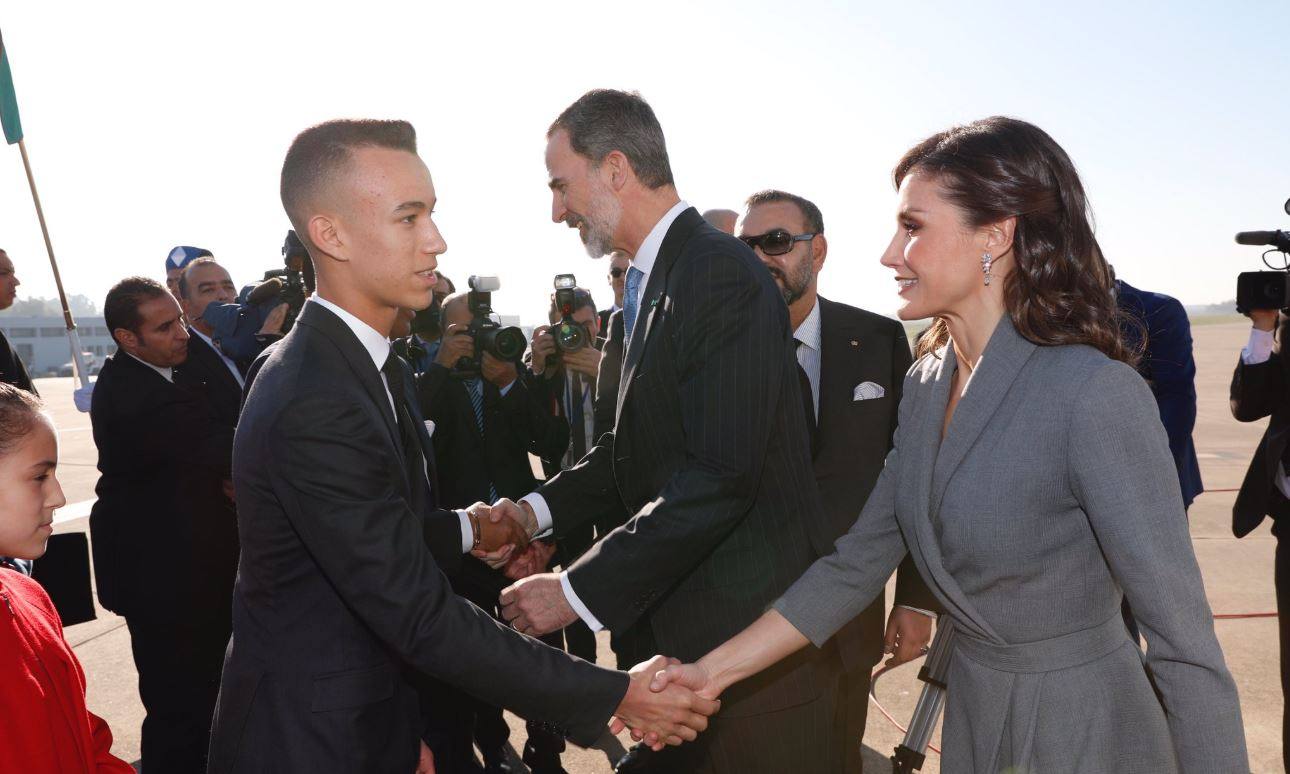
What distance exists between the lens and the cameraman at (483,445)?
4.02m

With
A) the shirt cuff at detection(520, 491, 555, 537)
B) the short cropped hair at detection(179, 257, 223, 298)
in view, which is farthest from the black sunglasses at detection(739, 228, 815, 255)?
the short cropped hair at detection(179, 257, 223, 298)

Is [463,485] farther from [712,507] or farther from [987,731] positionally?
[987,731]

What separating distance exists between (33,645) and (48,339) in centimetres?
10764

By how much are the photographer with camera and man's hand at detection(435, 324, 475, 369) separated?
3818 mm

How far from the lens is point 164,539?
382 centimetres

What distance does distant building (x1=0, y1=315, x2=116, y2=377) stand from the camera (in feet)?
276

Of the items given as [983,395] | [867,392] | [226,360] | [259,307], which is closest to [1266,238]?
[867,392]

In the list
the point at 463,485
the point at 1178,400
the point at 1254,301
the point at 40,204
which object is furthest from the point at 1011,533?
the point at 40,204

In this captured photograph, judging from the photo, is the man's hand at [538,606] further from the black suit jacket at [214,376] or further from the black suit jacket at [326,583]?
the black suit jacket at [214,376]

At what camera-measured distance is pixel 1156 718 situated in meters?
1.77

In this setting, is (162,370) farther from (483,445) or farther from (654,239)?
(654,239)

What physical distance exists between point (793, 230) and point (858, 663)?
216 centimetres

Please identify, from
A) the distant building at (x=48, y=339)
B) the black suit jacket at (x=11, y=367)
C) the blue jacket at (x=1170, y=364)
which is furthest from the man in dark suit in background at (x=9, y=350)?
the distant building at (x=48, y=339)

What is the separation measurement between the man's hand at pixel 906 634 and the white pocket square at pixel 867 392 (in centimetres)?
110
